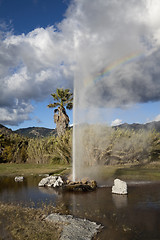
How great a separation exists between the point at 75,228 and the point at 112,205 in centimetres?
330

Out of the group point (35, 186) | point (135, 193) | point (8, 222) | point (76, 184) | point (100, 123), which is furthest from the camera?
point (100, 123)

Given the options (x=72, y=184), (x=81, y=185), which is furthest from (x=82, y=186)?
(x=72, y=184)

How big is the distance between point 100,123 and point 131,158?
544cm

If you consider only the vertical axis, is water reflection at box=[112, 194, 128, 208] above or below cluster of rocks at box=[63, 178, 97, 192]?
below

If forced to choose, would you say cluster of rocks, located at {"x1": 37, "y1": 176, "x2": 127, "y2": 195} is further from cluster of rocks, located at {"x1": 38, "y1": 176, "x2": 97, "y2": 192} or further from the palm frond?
the palm frond

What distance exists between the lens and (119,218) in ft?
25.1

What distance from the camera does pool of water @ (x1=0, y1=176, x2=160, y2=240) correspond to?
6566 mm

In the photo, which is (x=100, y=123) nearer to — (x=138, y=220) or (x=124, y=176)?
(x=124, y=176)

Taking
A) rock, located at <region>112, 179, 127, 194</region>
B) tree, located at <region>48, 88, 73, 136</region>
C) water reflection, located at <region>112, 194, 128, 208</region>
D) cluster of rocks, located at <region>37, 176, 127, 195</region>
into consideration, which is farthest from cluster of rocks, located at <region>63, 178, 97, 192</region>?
tree, located at <region>48, 88, 73, 136</region>

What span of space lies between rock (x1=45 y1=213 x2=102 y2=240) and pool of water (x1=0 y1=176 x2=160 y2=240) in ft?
1.00

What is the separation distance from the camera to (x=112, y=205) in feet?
30.6

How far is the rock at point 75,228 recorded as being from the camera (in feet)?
19.6

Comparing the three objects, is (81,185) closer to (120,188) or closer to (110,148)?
(120,188)

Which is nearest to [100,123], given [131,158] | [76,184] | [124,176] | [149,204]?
[131,158]
